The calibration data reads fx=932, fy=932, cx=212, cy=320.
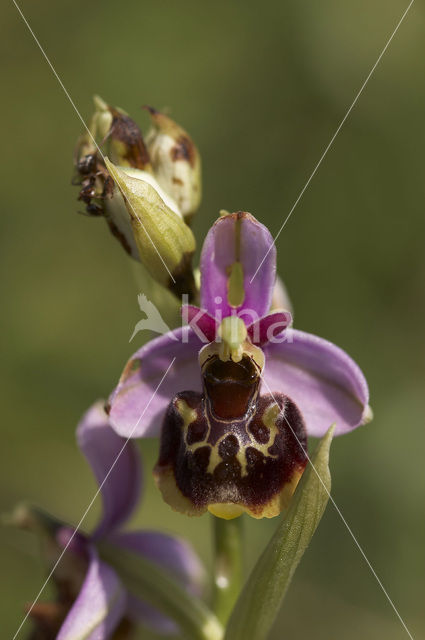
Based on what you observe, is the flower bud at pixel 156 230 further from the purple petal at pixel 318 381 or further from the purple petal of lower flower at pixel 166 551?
the purple petal of lower flower at pixel 166 551

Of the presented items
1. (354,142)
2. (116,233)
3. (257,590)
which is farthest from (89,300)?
(257,590)

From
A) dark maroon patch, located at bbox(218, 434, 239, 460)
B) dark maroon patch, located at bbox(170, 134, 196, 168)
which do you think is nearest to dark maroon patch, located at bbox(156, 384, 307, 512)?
dark maroon patch, located at bbox(218, 434, 239, 460)

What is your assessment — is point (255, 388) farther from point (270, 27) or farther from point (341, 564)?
point (270, 27)

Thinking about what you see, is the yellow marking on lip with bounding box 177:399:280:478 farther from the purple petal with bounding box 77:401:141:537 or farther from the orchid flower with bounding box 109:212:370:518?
the purple petal with bounding box 77:401:141:537

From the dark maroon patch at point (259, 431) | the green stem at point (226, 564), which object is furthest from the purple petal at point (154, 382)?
the green stem at point (226, 564)

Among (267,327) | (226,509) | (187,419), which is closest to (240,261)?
(267,327)

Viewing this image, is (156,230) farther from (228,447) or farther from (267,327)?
(228,447)

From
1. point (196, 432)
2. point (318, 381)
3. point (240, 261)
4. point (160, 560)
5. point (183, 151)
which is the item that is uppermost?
point (183, 151)
